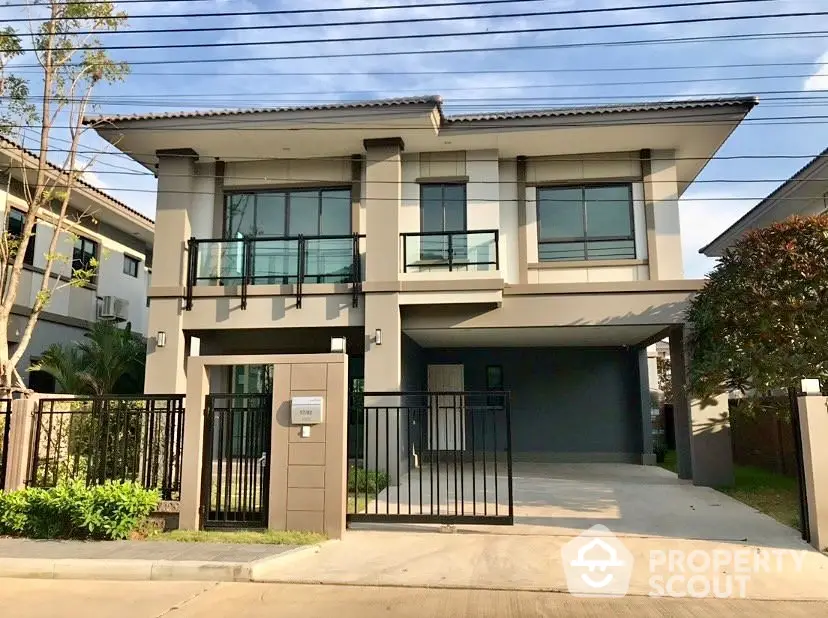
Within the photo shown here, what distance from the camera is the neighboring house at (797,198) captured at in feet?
50.2

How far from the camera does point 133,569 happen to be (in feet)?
21.3

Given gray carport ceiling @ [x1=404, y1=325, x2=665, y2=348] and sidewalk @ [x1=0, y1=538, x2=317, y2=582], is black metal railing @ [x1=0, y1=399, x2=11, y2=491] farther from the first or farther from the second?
gray carport ceiling @ [x1=404, y1=325, x2=665, y2=348]

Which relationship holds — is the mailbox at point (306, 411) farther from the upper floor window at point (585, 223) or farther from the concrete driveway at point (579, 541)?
the upper floor window at point (585, 223)

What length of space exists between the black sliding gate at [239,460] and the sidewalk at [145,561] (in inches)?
29.1

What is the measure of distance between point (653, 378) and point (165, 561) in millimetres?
23032

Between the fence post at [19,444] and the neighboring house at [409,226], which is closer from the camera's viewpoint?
the fence post at [19,444]

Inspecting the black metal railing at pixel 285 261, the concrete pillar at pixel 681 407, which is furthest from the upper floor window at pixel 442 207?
the concrete pillar at pixel 681 407

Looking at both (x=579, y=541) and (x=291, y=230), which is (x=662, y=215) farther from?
(x=579, y=541)

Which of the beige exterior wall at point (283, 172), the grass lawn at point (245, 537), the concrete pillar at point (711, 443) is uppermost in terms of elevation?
the beige exterior wall at point (283, 172)

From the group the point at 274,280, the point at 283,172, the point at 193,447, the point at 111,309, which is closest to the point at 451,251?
the point at 274,280

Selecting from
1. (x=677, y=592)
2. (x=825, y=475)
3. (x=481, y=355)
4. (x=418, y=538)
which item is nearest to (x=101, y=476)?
(x=418, y=538)

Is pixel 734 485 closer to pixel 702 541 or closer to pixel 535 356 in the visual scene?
pixel 702 541

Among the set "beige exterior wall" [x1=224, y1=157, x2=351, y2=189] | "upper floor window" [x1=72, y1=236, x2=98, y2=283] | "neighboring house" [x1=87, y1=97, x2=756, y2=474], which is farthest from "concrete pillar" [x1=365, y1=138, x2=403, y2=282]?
"upper floor window" [x1=72, y1=236, x2=98, y2=283]

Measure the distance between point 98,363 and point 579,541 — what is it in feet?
37.5
